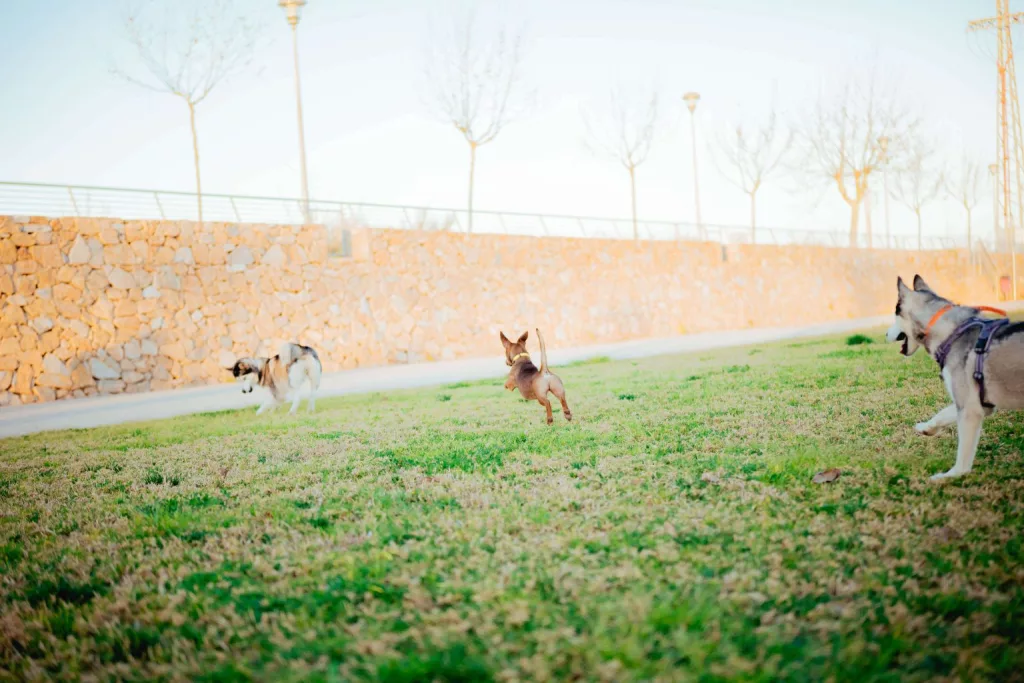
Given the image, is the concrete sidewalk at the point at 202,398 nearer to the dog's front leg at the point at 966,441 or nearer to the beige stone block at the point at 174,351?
the beige stone block at the point at 174,351

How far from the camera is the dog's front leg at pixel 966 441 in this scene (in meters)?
A: 4.11

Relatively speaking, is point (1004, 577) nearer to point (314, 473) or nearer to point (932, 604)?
point (932, 604)

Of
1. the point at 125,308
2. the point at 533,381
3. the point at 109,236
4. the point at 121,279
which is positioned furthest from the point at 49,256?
the point at 533,381

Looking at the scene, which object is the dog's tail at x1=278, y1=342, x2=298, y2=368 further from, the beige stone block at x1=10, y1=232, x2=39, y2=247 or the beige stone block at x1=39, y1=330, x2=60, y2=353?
the beige stone block at x1=10, y1=232, x2=39, y2=247

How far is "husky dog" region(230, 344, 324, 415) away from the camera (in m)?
9.86

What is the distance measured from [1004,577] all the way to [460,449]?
3998 mm

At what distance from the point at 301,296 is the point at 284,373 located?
8.38 metres

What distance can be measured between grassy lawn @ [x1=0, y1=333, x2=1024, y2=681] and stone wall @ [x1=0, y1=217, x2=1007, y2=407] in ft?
30.3

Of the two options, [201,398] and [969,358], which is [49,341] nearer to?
[201,398]

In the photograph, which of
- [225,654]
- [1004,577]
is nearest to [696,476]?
[1004,577]

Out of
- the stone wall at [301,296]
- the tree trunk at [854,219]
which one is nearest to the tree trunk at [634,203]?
the stone wall at [301,296]

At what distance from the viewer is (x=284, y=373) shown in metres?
10.1

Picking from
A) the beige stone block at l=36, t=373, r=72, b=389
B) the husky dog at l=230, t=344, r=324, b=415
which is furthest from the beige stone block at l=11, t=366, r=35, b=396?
the husky dog at l=230, t=344, r=324, b=415

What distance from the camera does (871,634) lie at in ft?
7.94
